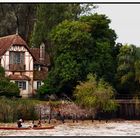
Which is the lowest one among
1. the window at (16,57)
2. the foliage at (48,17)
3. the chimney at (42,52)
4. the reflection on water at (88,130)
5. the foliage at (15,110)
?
the reflection on water at (88,130)

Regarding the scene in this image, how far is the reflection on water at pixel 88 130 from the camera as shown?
30.2 meters

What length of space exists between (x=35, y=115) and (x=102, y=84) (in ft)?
15.9

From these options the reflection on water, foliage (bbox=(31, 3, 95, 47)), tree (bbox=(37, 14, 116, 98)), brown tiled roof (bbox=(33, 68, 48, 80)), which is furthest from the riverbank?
foliage (bbox=(31, 3, 95, 47))

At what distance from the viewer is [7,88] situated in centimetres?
4000

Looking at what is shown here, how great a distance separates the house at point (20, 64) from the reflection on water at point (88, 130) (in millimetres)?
7870

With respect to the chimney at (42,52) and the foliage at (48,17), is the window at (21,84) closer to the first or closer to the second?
the chimney at (42,52)

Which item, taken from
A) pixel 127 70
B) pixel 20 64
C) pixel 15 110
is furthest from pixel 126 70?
pixel 15 110

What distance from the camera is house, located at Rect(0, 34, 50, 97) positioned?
4288cm

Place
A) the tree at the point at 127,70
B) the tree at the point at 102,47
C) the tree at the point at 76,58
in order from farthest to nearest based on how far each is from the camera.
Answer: the tree at the point at 102,47 → the tree at the point at 76,58 → the tree at the point at 127,70

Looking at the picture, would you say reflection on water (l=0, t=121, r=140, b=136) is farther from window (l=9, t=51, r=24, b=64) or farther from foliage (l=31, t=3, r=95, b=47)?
foliage (l=31, t=3, r=95, b=47)

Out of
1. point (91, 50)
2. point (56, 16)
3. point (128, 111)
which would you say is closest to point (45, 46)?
point (56, 16)

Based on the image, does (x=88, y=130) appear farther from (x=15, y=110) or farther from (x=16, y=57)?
(x=16, y=57)

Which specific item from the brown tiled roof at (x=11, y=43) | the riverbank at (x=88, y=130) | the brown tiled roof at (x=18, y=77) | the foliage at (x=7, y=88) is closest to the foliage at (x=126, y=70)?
the riverbank at (x=88, y=130)

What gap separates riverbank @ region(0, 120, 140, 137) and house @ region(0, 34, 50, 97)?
6.90 m
